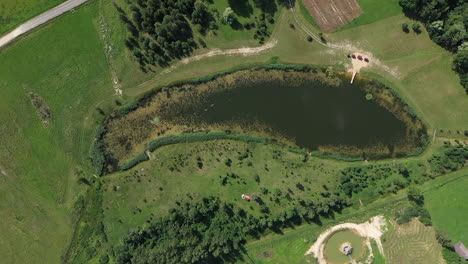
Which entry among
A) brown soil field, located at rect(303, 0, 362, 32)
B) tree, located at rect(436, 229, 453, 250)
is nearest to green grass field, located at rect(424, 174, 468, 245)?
tree, located at rect(436, 229, 453, 250)

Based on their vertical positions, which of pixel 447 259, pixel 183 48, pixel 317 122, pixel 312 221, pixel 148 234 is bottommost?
pixel 447 259

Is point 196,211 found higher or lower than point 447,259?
higher

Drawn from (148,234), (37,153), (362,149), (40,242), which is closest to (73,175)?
(37,153)

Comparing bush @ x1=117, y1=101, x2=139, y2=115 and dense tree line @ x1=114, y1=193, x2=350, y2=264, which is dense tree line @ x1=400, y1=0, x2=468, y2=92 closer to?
dense tree line @ x1=114, y1=193, x2=350, y2=264

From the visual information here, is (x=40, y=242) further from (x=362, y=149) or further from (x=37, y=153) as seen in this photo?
(x=362, y=149)

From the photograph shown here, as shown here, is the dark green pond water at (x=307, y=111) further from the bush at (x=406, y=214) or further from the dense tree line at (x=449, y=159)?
the bush at (x=406, y=214)

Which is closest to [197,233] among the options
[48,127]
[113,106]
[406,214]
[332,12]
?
[113,106]

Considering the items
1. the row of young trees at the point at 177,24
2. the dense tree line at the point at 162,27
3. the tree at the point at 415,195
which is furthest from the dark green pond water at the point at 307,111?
the dense tree line at the point at 162,27
